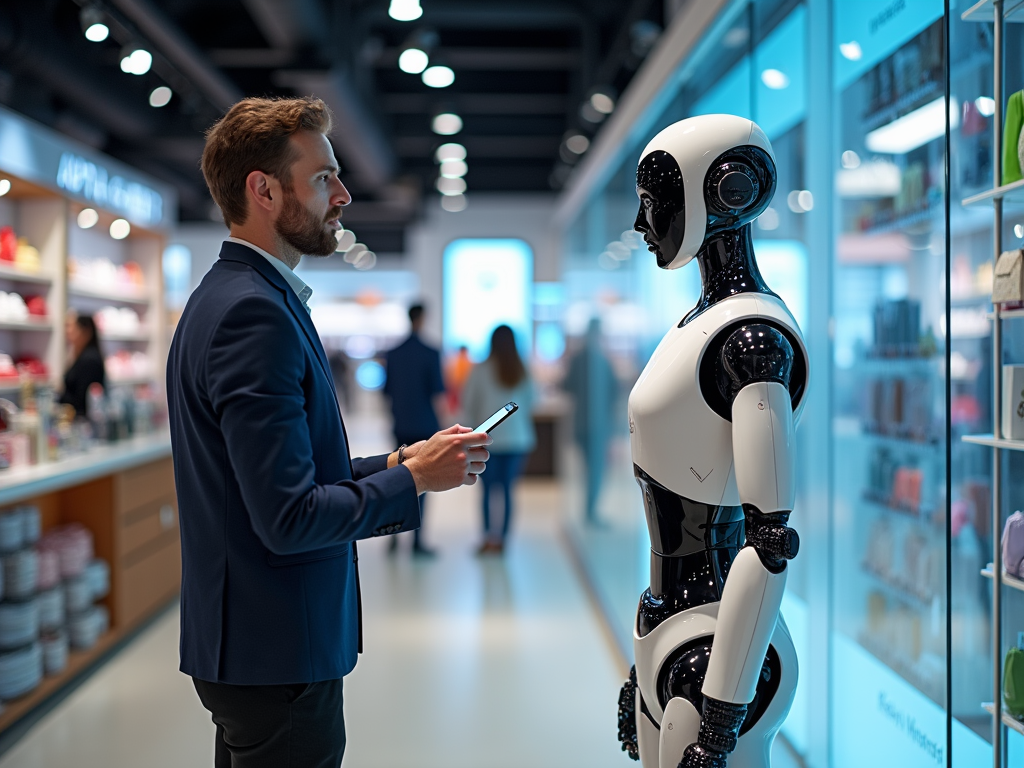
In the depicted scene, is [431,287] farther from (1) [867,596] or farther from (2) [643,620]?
(2) [643,620]

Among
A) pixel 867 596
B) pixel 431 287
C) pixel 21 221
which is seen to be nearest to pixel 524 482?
pixel 431 287

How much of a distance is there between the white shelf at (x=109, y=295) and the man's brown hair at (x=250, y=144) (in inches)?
187

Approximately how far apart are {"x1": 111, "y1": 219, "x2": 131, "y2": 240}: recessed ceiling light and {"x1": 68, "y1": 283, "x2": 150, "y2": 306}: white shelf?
0.43 metres

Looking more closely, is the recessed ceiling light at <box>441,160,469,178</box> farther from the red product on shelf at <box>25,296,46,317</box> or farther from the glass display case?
the glass display case

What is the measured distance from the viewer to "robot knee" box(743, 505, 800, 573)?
4.44ft

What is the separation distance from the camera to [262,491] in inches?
48.3

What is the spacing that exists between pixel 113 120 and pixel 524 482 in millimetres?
5799

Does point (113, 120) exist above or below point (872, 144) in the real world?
above

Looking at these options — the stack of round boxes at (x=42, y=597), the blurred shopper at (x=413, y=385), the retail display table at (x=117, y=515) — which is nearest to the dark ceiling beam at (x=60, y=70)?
the retail display table at (x=117, y=515)

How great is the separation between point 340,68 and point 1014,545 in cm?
572

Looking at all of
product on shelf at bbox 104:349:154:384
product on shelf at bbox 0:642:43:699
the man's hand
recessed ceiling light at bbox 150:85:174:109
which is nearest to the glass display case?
the man's hand

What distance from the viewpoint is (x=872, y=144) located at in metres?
2.56

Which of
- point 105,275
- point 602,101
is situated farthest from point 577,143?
point 105,275

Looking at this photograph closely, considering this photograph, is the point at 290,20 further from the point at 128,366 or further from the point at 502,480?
the point at 502,480
